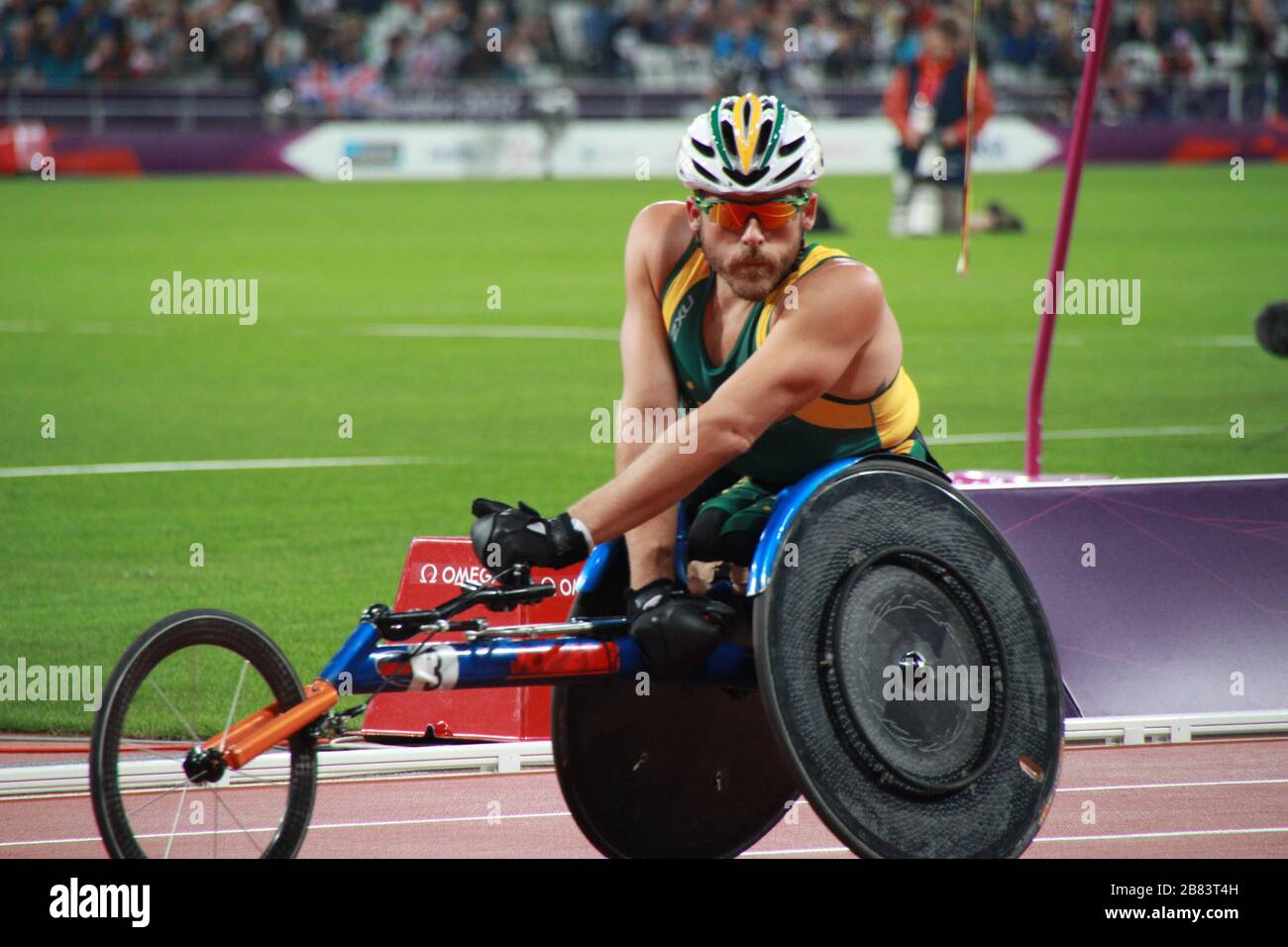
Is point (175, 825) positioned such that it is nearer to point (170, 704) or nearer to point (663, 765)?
point (170, 704)

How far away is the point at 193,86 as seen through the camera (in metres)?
37.6

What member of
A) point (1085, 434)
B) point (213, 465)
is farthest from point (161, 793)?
point (1085, 434)

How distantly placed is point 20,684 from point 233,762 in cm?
345

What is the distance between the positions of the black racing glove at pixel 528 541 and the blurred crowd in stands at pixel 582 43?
32.7 m

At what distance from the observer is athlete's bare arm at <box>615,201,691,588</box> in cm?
524

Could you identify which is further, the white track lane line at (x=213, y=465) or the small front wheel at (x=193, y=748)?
the white track lane line at (x=213, y=465)

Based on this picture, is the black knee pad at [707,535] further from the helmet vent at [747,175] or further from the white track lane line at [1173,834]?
the white track lane line at [1173,834]

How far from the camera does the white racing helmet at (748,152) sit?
4.93 metres

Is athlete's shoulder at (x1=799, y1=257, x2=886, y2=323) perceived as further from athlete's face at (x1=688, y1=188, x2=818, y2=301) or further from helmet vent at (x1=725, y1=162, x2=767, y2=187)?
helmet vent at (x1=725, y1=162, x2=767, y2=187)

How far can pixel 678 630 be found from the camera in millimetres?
4707

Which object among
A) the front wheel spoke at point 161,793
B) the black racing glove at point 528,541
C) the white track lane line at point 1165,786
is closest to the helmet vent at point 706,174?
the black racing glove at point 528,541

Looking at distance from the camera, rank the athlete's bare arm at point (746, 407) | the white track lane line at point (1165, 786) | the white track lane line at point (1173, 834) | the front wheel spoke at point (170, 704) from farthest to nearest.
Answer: the white track lane line at point (1165, 786), the white track lane line at point (1173, 834), the athlete's bare arm at point (746, 407), the front wheel spoke at point (170, 704)

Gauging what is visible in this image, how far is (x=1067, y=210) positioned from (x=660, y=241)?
337 centimetres
